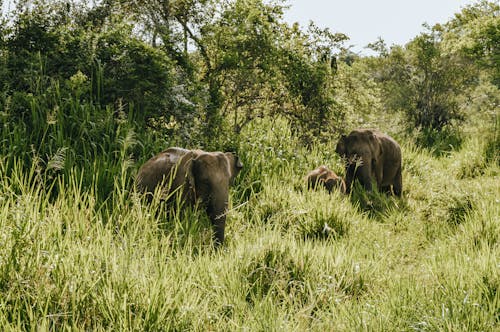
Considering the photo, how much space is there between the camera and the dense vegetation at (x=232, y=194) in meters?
3.10

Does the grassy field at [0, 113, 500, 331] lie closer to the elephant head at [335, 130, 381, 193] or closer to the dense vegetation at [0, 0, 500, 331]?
the dense vegetation at [0, 0, 500, 331]

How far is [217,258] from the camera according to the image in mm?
4582

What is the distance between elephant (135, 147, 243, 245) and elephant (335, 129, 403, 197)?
2.95 meters

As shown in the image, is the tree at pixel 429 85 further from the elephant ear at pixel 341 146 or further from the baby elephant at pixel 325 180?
the baby elephant at pixel 325 180

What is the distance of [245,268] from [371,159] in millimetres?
4713

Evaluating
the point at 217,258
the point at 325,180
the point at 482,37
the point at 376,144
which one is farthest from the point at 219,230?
the point at 482,37

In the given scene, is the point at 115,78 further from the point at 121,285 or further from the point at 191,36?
the point at 121,285

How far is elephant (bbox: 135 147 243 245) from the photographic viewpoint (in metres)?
5.10

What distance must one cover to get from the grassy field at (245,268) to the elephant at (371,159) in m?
1.49

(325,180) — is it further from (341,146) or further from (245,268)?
(245,268)

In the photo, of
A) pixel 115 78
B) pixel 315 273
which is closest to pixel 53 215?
pixel 315 273

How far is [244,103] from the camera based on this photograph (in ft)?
31.5

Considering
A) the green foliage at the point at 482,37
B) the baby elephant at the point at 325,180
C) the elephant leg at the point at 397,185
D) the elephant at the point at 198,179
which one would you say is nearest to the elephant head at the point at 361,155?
the baby elephant at the point at 325,180

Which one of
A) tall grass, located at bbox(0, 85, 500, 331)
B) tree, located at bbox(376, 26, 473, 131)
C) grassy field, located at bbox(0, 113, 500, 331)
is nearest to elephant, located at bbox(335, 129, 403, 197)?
tall grass, located at bbox(0, 85, 500, 331)
